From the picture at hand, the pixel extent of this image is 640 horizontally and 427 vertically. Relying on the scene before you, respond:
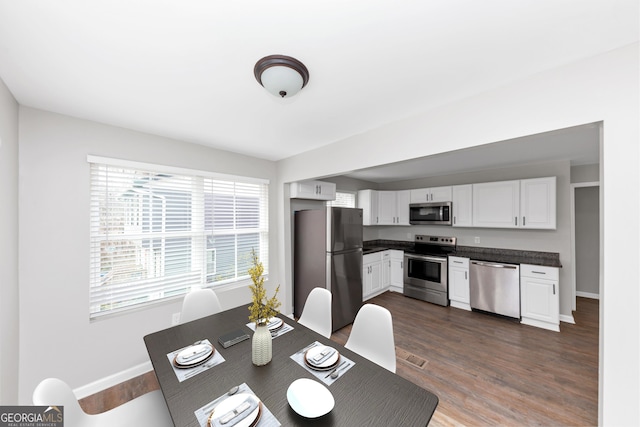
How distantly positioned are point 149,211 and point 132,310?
1015 millimetres

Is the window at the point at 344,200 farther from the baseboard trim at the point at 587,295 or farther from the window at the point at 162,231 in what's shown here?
the baseboard trim at the point at 587,295

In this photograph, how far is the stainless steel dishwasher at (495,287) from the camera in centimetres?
337

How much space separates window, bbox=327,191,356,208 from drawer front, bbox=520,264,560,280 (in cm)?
305

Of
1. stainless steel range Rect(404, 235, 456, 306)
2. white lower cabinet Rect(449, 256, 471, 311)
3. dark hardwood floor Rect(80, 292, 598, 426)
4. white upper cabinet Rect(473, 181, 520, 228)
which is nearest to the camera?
dark hardwood floor Rect(80, 292, 598, 426)

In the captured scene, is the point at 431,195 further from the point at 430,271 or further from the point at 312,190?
the point at 312,190

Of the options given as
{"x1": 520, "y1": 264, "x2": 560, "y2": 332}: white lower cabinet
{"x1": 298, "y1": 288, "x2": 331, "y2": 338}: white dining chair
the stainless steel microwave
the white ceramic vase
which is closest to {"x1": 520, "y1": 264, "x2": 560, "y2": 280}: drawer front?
{"x1": 520, "y1": 264, "x2": 560, "y2": 332}: white lower cabinet

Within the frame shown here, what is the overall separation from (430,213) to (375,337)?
136 inches

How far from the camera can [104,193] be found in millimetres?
2162

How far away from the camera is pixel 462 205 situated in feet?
13.7

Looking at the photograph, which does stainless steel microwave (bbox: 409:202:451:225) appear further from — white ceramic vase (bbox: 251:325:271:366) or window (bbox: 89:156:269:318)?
white ceramic vase (bbox: 251:325:271:366)

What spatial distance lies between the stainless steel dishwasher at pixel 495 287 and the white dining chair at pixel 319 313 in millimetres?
2963

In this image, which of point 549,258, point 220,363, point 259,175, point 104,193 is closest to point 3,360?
point 104,193

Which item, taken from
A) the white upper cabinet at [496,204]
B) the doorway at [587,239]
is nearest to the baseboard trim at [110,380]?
the white upper cabinet at [496,204]

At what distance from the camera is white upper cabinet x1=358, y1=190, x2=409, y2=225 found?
16.1 ft
